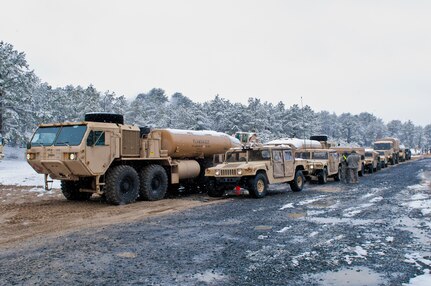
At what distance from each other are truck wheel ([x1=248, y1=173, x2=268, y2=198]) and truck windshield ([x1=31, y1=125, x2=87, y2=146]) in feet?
19.4

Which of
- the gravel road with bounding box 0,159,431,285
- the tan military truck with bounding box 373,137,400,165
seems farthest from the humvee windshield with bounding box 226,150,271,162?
the tan military truck with bounding box 373,137,400,165

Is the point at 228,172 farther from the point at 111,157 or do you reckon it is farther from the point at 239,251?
the point at 239,251

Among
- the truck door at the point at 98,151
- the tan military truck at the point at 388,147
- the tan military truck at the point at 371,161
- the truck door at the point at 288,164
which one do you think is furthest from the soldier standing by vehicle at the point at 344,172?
the tan military truck at the point at 388,147

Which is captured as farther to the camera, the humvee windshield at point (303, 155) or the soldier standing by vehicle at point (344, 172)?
the humvee windshield at point (303, 155)

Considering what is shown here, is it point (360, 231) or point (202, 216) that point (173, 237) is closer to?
point (202, 216)

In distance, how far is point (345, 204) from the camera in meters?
13.0

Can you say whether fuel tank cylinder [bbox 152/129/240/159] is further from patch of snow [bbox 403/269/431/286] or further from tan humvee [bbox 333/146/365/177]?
patch of snow [bbox 403/269/431/286]

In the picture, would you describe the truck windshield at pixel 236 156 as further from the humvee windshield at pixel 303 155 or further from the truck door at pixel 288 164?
the humvee windshield at pixel 303 155

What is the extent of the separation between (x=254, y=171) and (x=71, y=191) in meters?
6.63

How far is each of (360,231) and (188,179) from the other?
33.4 ft

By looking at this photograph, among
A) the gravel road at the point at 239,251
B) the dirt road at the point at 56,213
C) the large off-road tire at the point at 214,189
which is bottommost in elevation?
the dirt road at the point at 56,213

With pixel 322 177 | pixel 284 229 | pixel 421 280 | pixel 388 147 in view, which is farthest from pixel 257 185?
pixel 388 147

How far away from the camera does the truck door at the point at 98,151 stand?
12898 mm

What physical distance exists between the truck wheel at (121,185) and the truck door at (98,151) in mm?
390
